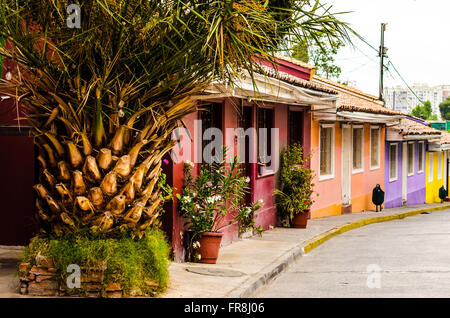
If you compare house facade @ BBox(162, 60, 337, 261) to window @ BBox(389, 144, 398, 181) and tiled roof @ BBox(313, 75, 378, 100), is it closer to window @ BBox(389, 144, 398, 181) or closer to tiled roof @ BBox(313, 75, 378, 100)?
tiled roof @ BBox(313, 75, 378, 100)

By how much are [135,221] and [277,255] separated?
4.10 m

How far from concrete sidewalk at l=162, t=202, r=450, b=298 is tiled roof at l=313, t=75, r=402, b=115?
4.33 metres

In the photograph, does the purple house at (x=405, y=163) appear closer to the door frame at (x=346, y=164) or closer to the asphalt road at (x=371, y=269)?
the door frame at (x=346, y=164)

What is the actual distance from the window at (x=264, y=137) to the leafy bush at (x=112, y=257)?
6.83 m

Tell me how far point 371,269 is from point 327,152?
9.38m

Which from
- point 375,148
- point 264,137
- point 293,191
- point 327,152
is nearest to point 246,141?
point 264,137

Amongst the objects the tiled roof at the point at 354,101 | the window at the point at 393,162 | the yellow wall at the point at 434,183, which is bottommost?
the yellow wall at the point at 434,183

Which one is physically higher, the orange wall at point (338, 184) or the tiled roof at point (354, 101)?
the tiled roof at point (354, 101)

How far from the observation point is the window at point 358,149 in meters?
21.6

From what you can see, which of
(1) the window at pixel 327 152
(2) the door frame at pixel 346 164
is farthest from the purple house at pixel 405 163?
(1) the window at pixel 327 152

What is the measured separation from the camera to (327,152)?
1877 centimetres

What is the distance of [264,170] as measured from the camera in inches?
549

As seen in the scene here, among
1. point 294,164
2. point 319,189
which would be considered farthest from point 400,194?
point 294,164

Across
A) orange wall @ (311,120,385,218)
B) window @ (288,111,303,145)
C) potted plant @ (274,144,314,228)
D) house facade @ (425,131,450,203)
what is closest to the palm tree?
potted plant @ (274,144,314,228)
